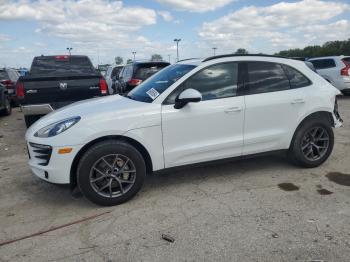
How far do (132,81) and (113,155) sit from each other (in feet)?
22.8

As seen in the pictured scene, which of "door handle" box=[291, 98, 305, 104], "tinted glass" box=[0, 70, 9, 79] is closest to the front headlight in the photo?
"door handle" box=[291, 98, 305, 104]

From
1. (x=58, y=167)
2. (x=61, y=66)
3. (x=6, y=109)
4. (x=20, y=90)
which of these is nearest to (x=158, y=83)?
(x=58, y=167)

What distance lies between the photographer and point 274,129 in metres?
4.83

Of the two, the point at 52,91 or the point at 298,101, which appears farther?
the point at 52,91

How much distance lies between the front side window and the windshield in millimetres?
157

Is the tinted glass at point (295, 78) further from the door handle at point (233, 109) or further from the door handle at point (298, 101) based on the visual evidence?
the door handle at point (233, 109)

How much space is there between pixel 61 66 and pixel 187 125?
5.64 m

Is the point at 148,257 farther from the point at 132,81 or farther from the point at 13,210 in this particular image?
the point at 132,81

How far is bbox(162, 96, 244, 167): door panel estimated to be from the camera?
4223 millimetres

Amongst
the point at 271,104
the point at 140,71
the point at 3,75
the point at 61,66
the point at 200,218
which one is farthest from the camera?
the point at 3,75

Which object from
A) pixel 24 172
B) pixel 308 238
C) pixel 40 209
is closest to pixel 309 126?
pixel 308 238

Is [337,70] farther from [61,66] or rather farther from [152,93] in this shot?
[152,93]

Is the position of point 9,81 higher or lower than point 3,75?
lower

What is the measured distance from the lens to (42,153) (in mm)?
3949
